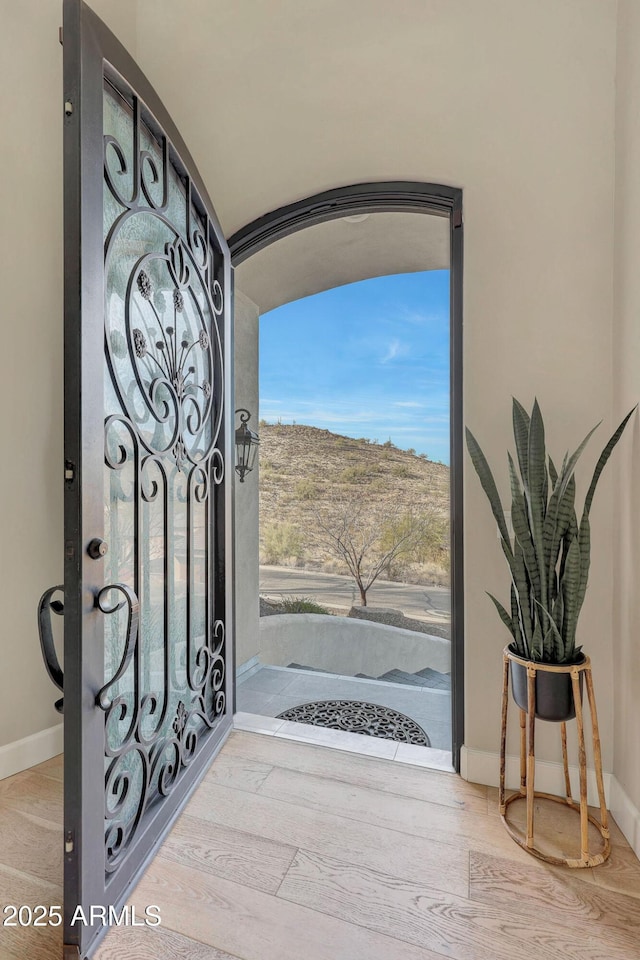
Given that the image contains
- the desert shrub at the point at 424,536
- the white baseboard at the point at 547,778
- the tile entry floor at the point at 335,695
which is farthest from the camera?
the desert shrub at the point at 424,536

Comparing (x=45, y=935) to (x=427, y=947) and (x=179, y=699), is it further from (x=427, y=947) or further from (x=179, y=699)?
(x=427, y=947)

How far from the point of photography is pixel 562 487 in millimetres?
1383

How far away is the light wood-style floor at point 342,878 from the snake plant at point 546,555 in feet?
1.89

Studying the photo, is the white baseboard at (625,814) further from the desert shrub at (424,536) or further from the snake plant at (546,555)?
the desert shrub at (424,536)

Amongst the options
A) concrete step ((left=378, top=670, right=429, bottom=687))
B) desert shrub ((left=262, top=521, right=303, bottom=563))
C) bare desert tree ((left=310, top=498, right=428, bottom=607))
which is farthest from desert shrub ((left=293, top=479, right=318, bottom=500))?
concrete step ((left=378, top=670, right=429, bottom=687))

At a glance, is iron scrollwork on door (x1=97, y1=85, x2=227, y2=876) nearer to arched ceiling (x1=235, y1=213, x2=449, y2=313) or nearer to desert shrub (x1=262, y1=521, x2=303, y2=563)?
arched ceiling (x1=235, y1=213, x2=449, y2=313)

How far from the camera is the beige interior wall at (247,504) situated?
2.89 metres

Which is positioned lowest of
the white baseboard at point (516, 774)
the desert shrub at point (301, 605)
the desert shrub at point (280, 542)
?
the white baseboard at point (516, 774)

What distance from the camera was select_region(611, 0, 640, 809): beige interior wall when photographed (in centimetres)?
140

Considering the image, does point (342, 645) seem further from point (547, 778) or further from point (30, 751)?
point (30, 751)

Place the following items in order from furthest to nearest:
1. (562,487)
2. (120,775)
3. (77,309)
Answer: (562,487) < (120,775) < (77,309)

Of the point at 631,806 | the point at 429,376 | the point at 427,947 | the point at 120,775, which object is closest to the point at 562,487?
the point at 631,806

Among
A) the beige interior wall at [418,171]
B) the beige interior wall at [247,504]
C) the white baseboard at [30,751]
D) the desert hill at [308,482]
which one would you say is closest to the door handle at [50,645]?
the beige interior wall at [418,171]

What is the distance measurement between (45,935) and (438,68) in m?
2.88
